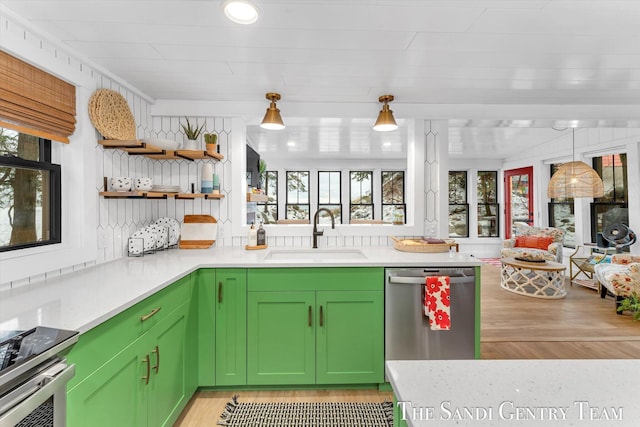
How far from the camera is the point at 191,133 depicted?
2486 millimetres

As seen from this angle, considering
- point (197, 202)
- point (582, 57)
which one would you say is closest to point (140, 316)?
point (197, 202)

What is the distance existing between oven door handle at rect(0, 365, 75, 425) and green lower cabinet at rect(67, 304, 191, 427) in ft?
0.44

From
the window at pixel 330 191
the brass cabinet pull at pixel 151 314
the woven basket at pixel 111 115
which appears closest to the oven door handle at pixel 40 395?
the brass cabinet pull at pixel 151 314

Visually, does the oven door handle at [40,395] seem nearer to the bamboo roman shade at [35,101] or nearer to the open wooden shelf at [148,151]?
the bamboo roman shade at [35,101]

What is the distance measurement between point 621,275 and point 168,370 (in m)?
4.38

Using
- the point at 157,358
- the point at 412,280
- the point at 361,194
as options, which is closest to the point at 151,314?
the point at 157,358

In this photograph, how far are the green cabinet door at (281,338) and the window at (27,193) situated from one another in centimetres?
125

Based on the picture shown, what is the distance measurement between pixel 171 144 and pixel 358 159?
201 inches

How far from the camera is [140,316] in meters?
1.41

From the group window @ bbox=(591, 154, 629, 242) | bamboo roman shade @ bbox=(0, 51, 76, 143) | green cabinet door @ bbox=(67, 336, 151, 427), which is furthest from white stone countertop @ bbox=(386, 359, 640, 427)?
window @ bbox=(591, 154, 629, 242)

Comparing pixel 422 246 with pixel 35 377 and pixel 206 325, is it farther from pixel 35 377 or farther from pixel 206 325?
pixel 35 377

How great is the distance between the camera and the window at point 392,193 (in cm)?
720

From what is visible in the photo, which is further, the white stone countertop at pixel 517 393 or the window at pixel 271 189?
the window at pixel 271 189

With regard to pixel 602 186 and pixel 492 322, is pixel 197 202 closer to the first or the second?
pixel 492 322
